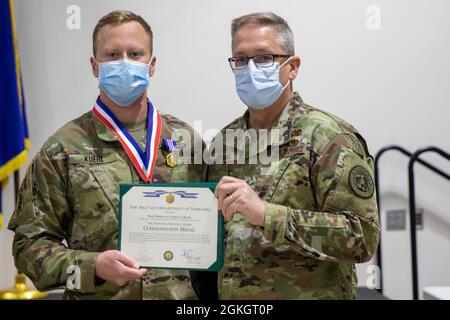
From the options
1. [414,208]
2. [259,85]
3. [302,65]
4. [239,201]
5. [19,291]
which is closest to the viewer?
[239,201]

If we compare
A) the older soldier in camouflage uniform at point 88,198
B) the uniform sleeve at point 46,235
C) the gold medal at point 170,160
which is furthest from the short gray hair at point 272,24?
the uniform sleeve at point 46,235

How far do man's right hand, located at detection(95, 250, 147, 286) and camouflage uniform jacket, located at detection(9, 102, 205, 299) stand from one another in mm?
46

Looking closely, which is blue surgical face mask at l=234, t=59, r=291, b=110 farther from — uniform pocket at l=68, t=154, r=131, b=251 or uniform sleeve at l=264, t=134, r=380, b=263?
uniform pocket at l=68, t=154, r=131, b=251

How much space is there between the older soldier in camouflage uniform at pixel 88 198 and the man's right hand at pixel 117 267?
4 cm

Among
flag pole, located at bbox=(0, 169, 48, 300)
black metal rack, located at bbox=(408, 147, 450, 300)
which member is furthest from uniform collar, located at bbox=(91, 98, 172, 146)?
black metal rack, located at bbox=(408, 147, 450, 300)

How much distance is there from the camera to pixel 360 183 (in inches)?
65.3

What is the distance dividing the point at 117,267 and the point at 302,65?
1451 millimetres

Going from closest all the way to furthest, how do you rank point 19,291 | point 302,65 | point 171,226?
1. point 171,226
2. point 19,291
3. point 302,65

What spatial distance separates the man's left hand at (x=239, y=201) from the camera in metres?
1.54

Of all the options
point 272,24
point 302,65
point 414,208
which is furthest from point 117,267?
point 414,208

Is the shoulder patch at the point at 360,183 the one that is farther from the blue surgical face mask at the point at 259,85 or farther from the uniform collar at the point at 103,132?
the uniform collar at the point at 103,132

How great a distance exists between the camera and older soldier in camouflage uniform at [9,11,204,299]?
1713 millimetres

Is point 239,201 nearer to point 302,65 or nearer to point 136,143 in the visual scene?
point 136,143
